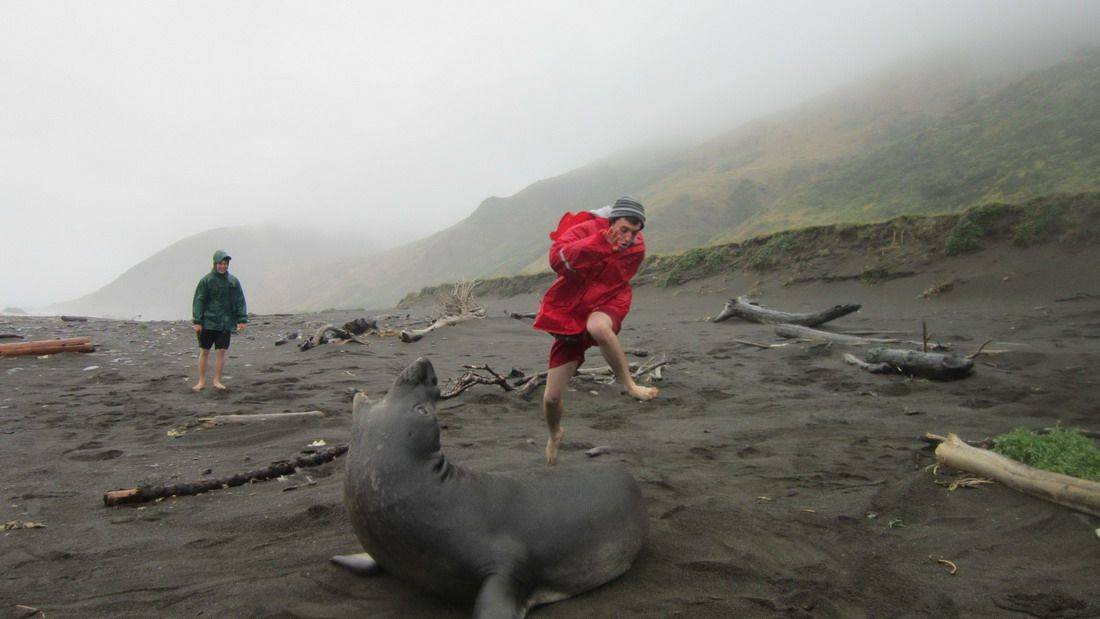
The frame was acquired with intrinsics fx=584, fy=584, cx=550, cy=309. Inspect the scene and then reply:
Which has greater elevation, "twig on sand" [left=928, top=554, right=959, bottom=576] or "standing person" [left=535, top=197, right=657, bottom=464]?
"standing person" [left=535, top=197, right=657, bottom=464]

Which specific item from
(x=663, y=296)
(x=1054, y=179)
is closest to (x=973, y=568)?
(x=663, y=296)

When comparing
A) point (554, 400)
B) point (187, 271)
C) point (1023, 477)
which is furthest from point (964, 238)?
point (187, 271)

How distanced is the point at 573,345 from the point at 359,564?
1918 millimetres

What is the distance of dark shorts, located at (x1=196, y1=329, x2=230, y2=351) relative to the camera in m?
7.78

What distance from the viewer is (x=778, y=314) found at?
39.0 feet

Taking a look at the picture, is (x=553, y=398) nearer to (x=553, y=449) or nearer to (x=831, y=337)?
(x=553, y=449)

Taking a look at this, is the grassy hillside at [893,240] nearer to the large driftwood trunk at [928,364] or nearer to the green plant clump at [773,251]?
the green plant clump at [773,251]

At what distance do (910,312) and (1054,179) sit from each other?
959cm

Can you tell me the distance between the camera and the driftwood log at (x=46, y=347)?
32.4ft

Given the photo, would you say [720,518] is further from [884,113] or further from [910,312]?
[884,113]

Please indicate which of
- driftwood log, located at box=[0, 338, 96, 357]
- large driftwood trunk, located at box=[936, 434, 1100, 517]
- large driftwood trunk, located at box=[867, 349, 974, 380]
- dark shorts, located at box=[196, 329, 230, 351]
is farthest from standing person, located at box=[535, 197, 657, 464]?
driftwood log, located at box=[0, 338, 96, 357]

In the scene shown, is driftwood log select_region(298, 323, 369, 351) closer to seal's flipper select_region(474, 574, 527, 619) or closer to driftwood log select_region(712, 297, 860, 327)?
driftwood log select_region(712, 297, 860, 327)

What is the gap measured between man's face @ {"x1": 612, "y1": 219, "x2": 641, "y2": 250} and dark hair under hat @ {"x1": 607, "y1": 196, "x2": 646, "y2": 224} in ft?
0.15

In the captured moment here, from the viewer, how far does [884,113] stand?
50.1 metres
